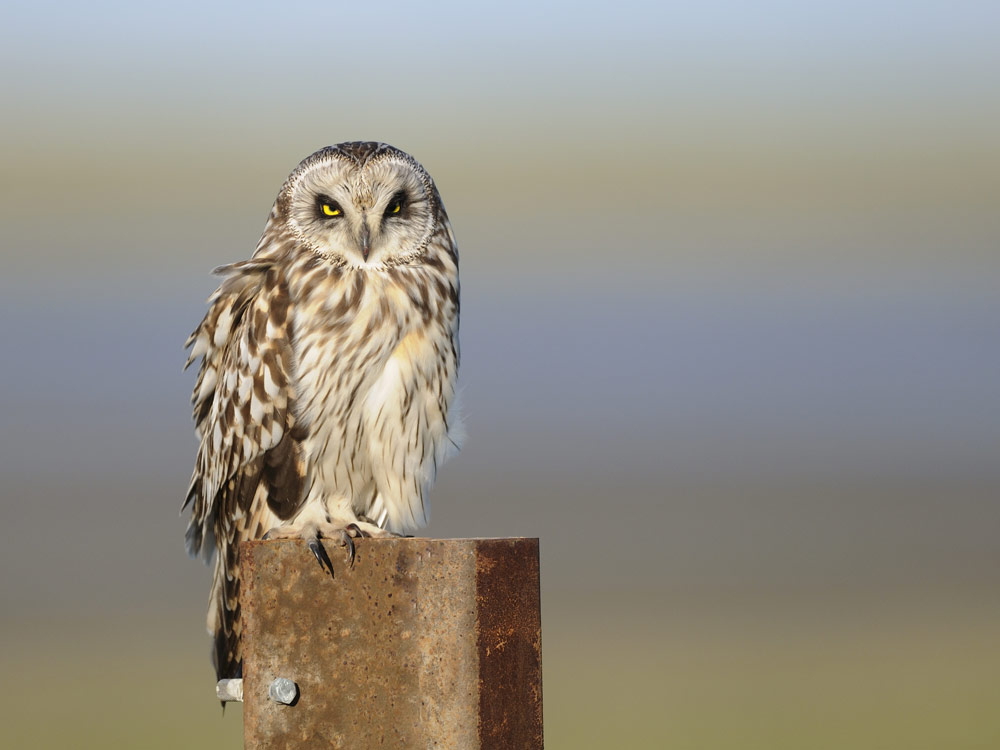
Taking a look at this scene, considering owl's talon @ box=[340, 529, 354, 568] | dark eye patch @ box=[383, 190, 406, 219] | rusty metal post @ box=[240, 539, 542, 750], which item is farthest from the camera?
dark eye patch @ box=[383, 190, 406, 219]

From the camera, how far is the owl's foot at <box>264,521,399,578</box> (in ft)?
9.98

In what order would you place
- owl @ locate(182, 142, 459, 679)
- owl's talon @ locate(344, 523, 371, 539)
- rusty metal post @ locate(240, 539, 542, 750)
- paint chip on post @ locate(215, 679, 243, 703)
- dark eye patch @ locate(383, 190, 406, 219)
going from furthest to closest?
1. dark eye patch @ locate(383, 190, 406, 219)
2. owl @ locate(182, 142, 459, 679)
3. owl's talon @ locate(344, 523, 371, 539)
4. paint chip on post @ locate(215, 679, 243, 703)
5. rusty metal post @ locate(240, 539, 542, 750)

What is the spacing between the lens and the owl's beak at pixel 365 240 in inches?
163

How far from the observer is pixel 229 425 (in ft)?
13.9

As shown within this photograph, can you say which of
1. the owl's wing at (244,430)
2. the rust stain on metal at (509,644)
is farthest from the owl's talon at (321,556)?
the owl's wing at (244,430)

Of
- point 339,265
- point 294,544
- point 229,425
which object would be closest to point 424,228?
point 339,265

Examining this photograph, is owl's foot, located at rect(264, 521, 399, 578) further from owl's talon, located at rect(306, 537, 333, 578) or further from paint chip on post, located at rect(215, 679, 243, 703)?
paint chip on post, located at rect(215, 679, 243, 703)

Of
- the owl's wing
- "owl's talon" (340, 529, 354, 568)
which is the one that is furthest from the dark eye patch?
"owl's talon" (340, 529, 354, 568)

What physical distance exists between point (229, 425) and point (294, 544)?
4.09ft

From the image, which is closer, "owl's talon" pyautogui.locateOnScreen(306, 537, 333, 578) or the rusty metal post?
the rusty metal post

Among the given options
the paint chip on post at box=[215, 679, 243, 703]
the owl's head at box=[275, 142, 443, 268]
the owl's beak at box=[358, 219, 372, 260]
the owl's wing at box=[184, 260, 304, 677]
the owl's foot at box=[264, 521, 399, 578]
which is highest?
the owl's head at box=[275, 142, 443, 268]

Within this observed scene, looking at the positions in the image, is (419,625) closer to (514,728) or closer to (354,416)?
(514,728)

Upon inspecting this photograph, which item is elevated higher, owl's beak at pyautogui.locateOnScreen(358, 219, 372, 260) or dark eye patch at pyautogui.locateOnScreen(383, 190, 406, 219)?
dark eye patch at pyautogui.locateOnScreen(383, 190, 406, 219)

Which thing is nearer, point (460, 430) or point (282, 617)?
point (282, 617)
